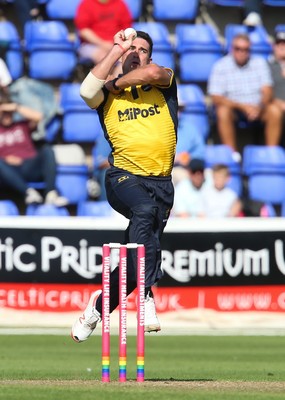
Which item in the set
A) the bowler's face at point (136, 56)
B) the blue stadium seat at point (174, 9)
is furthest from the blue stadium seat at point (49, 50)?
the bowler's face at point (136, 56)

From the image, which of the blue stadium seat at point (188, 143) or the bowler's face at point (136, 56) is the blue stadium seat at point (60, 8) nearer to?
the blue stadium seat at point (188, 143)

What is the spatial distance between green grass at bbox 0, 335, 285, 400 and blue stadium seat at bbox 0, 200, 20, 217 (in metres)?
2.68

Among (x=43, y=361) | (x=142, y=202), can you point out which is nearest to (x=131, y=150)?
(x=142, y=202)

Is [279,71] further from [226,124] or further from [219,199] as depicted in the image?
[219,199]

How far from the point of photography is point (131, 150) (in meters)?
7.18

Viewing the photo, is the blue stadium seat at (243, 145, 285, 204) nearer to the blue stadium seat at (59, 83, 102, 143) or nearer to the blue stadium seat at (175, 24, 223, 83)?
the blue stadium seat at (175, 24, 223, 83)

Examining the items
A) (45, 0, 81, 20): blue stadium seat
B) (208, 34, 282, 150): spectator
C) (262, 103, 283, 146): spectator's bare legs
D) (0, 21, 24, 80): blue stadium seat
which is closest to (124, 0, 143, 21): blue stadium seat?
(45, 0, 81, 20): blue stadium seat

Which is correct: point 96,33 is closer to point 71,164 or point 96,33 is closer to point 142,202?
point 71,164

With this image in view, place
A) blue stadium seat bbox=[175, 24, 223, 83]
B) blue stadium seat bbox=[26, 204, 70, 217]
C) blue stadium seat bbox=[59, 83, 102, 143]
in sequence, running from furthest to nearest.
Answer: blue stadium seat bbox=[175, 24, 223, 83], blue stadium seat bbox=[59, 83, 102, 143], blue stadium seat bbox=[26, 204, 70, 217]

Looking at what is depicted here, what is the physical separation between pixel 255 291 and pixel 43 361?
4023mm

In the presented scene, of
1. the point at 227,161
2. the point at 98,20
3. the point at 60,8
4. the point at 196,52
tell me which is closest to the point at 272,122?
the point at 227,161

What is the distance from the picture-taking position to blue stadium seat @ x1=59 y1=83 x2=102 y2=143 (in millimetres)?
15195

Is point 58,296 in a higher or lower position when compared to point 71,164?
lower

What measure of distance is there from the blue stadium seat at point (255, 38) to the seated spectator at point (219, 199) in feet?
8.48
